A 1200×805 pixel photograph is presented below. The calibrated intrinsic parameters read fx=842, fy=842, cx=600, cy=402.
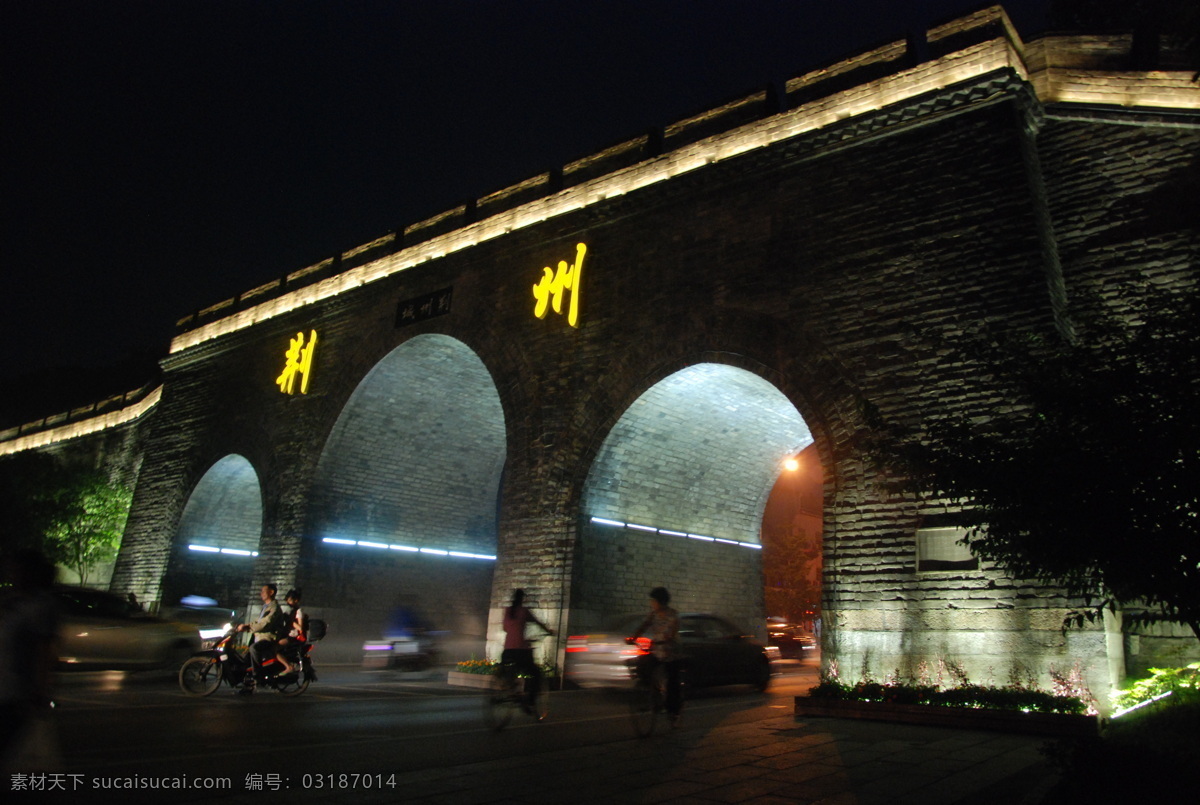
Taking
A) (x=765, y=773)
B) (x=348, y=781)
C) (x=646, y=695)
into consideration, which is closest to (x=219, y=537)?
(x=646, y=695)

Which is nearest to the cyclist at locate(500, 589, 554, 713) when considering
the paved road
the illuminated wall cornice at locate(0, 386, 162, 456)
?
the paved road

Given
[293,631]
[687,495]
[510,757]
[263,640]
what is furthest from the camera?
[687,495]

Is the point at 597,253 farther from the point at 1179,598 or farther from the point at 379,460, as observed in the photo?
the point at 1179,598

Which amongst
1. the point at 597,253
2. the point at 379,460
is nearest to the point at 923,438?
the point at 597,253

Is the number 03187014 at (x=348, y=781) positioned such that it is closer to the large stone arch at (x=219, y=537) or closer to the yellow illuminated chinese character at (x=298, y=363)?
the yellow illuminated chinese character at (x=298, y=363)

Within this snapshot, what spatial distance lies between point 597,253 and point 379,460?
22.3ft

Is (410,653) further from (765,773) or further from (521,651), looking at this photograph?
(765,773)

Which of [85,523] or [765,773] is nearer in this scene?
[765,773]

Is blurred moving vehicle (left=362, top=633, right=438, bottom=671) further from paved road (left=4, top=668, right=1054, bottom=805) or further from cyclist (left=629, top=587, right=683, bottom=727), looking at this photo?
cyclist (left=629, top=587, right=683, bottom=727)

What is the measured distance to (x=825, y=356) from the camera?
413 inches

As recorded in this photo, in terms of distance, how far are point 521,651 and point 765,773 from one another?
3.21 meters

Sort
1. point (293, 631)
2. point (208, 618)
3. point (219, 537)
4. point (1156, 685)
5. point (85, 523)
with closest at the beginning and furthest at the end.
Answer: point (1156, 685) → point (293, 631) → point (208, 618) → point (219, 537) → point (85, 523)

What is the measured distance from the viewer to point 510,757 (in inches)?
228

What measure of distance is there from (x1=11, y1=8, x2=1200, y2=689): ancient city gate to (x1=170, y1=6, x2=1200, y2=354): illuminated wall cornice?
0.04 meters
